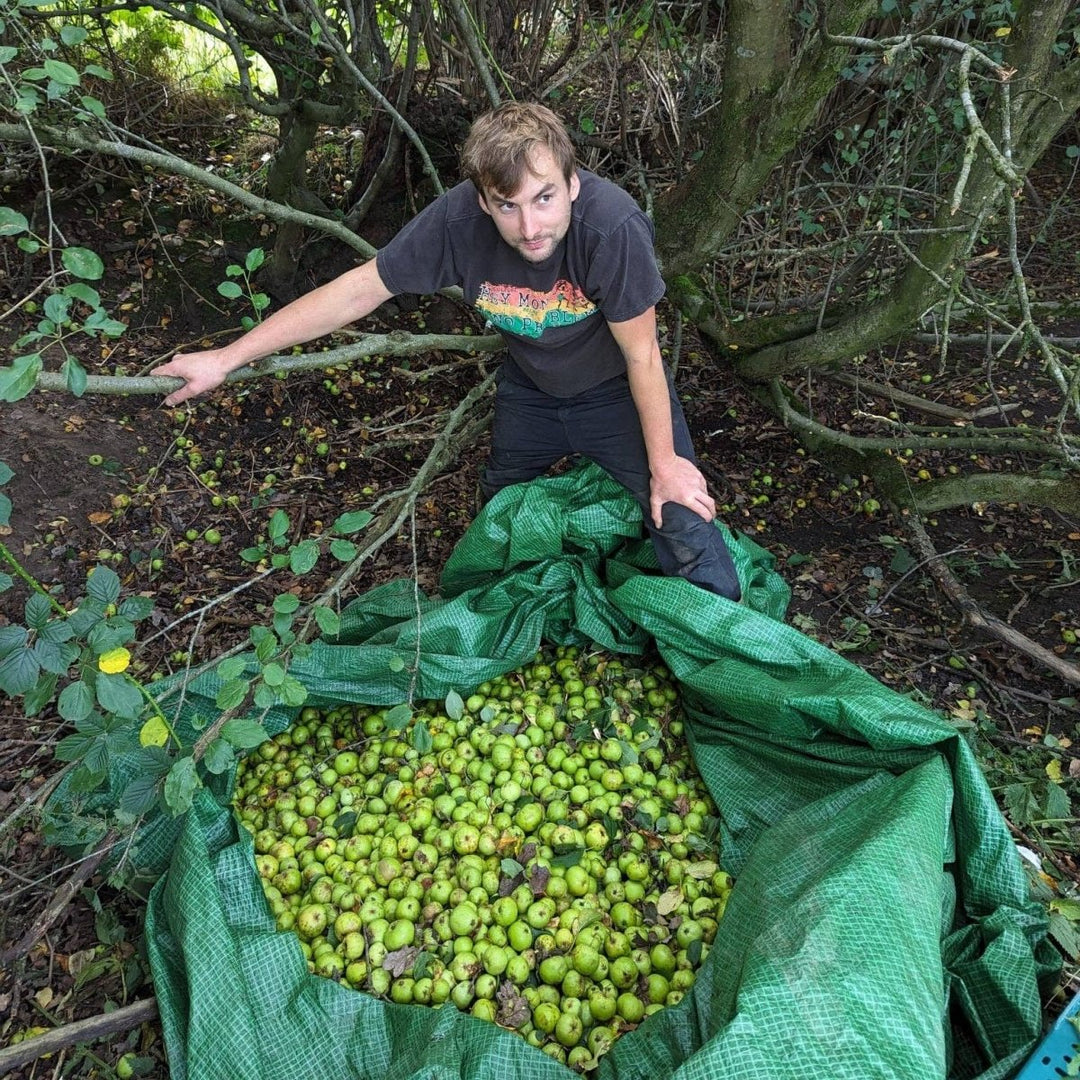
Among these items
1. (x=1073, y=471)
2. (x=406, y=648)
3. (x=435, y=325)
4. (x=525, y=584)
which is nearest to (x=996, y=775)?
(x=1073, y=471)

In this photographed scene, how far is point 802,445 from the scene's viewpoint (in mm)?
4352

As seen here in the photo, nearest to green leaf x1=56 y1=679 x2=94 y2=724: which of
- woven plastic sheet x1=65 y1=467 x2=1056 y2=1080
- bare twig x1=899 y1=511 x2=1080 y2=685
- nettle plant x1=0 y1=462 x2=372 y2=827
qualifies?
nettle plant x1=0 y1=462 x2=372 y2=827

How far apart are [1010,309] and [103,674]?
13.1ft

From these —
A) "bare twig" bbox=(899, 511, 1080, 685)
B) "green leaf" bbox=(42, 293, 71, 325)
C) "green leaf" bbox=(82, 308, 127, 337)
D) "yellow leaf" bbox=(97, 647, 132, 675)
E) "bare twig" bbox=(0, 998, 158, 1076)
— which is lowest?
"bare twig" bbox=(0, 998, 158, 1076)

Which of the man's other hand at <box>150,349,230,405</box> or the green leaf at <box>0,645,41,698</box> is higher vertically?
the man's other hand at <box>150,349,230,405</box>

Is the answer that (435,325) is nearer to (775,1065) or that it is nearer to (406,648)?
(406,648)

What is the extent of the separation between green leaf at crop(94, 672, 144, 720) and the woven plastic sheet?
2.48ft

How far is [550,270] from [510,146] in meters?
0.48

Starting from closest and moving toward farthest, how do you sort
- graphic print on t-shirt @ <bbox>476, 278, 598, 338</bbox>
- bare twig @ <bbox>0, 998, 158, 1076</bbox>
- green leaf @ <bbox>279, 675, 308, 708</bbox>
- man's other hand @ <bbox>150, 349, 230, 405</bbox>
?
1. bare twig @ <bbox>0, 998, 158, 1076</bbox>
2. green leaf @ <bbox>279, 675, 308, 708</bbox>
3. man's other hand @ <bbox>150, 349, 230, 405</bbox>
4. graphic print on t-shirt @ <bbox>476, 278, 598, 338</bbox>

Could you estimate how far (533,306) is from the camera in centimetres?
270

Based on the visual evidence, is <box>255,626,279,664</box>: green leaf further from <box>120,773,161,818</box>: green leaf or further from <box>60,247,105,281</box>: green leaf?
<box>60,247,105,281</box>: green leaf

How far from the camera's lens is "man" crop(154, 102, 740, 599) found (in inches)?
88.2

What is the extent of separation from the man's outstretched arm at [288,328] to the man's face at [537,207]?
1.61 ft

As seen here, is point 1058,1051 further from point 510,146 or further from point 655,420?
point 510,146
